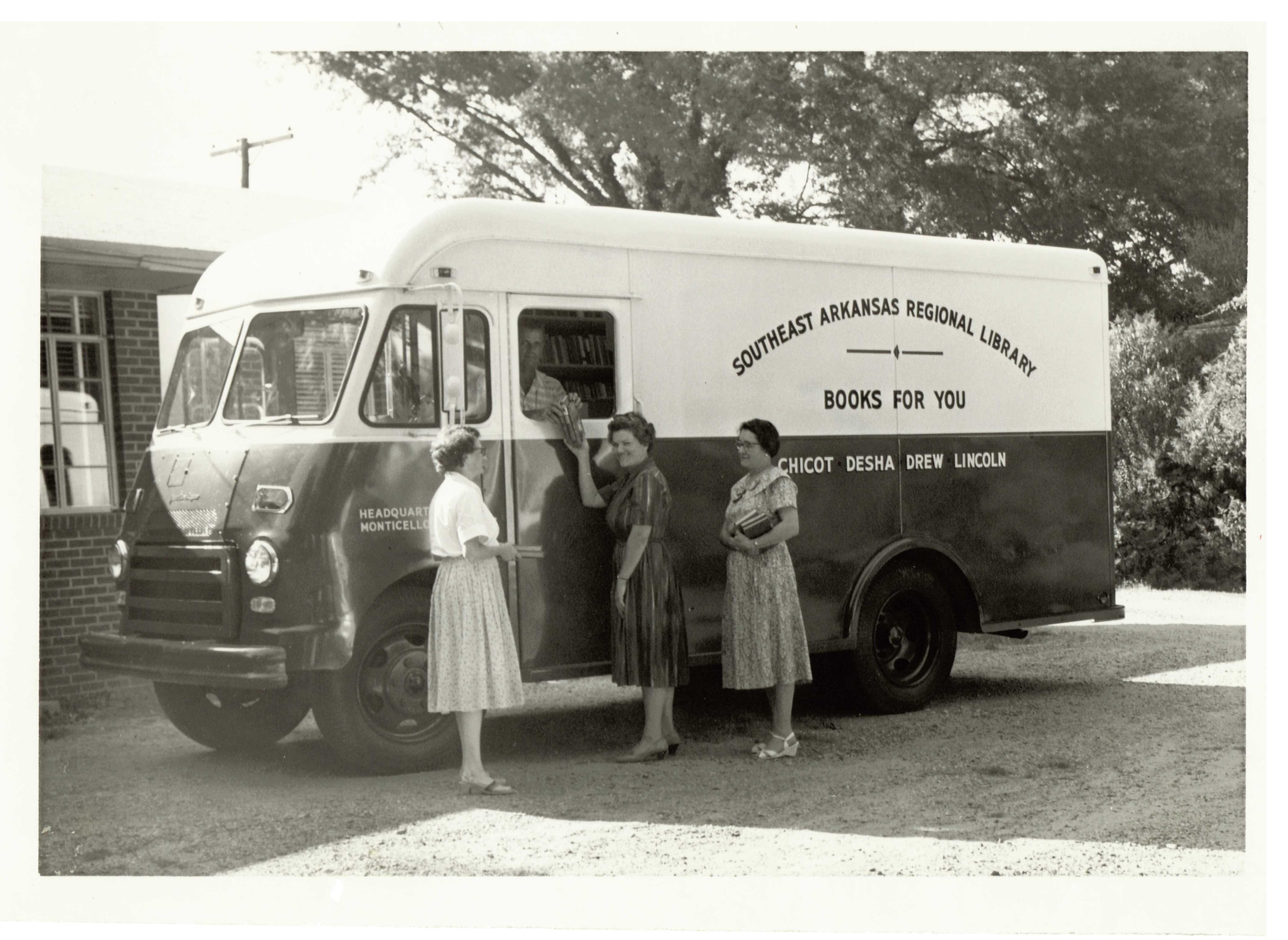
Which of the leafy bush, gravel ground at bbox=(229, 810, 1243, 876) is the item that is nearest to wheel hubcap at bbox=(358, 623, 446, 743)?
gravel ground at bbox=(229, 810, 1243, 876)

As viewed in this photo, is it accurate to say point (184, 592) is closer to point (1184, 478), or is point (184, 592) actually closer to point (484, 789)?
point (484, 789)

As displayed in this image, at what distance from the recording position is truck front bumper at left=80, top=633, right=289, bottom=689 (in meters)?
7.37

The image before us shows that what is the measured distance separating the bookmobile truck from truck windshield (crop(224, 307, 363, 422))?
0.02m

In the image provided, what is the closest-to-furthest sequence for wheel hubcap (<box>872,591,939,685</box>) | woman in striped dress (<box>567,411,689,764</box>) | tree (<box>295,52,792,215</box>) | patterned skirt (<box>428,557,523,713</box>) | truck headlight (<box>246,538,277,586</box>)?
patterned skirt (<box>428,557,523,713</box>)
truck headlight (<box>246,538,277,586</box>)
woman in striped dress (<box>567,411,689,764</box>)
wheel hubcap (<box>872,591,939,685</box>)
tree (<box>295,52,792,215</box>)

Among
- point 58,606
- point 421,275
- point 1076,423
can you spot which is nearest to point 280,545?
point 421,275

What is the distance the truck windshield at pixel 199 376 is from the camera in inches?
322

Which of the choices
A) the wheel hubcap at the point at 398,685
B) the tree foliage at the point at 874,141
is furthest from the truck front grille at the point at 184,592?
the tree foliage at the point at 874,141

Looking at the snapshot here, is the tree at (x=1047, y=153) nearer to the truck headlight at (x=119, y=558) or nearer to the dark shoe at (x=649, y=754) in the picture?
the dark shoe at (x=649, y=754)

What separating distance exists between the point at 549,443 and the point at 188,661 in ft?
6.88

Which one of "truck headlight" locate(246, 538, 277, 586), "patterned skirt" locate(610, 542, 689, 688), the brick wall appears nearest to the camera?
"truck headlight" locate(246, 538, 277, 586)

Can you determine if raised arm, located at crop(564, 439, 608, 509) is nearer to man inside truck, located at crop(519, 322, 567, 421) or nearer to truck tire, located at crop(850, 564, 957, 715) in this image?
man inside truck, located at crop(519, 322, 567, 421)

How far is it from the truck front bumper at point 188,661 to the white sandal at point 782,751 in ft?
8.42

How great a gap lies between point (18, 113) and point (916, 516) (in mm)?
5559

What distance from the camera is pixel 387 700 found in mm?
7766
